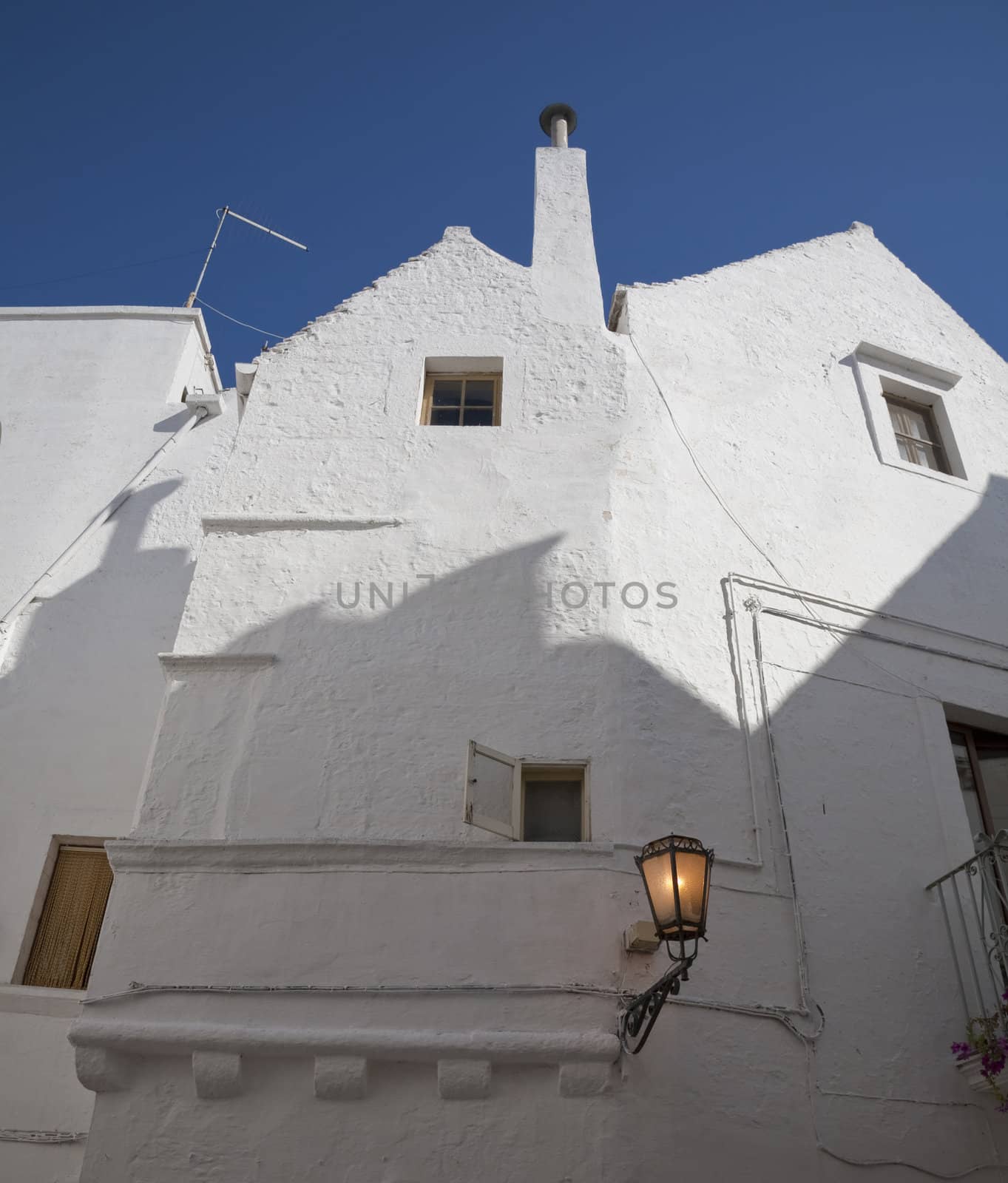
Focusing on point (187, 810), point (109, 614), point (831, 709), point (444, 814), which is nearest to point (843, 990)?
point (831, 709)

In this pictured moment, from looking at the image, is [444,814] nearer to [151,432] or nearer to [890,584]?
[890,584]

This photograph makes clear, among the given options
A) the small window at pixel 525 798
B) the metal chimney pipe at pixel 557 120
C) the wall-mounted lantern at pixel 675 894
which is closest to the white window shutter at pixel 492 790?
the small window at pixel 525 798

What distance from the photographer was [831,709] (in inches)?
313

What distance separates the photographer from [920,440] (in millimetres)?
10500

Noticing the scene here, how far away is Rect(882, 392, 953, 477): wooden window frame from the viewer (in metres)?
10.4

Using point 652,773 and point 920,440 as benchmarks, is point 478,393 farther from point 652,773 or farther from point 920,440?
point 920,440

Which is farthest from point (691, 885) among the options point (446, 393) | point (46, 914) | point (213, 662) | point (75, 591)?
point (75, 591)

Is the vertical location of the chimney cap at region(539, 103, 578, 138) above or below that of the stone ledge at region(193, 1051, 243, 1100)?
above

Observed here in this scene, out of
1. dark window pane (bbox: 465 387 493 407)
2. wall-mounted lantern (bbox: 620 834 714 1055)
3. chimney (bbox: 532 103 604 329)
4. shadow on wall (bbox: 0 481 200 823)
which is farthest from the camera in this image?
chimney (bbox: 532 103 604 329)

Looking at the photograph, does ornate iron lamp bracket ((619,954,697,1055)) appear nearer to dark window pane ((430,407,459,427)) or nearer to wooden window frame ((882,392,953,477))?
dark window pane ((430,407,459,427))

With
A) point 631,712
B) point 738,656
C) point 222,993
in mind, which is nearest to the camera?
point 222,993

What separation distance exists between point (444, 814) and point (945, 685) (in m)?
4.21

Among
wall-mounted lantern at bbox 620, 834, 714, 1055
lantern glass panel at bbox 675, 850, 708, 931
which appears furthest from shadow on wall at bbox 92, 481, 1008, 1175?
lantern glass panel at bbox 675, 850, 708, 931

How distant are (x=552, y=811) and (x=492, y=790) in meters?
0.44
